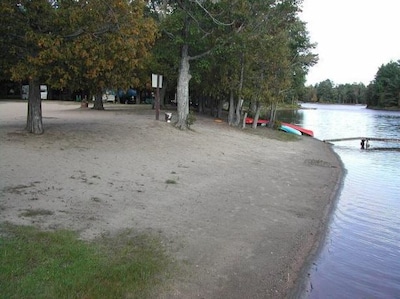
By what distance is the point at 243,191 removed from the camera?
30.5 ft

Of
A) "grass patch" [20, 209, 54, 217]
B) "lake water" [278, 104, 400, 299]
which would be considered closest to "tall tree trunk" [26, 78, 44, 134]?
"grass patch" [20, 209, 54, 217]

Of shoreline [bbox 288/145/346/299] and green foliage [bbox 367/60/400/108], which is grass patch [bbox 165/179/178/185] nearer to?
shoreline [bbox 288/145/346/299]

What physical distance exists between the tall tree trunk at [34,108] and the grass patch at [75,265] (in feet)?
27.6

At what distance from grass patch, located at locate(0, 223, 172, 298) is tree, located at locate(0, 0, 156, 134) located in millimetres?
6712

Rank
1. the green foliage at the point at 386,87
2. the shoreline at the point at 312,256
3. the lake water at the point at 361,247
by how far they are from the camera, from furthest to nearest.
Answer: the green foliage at the point at 386,87 → the lake water at the point at 361,247 → the shoreline at the point at 312,256

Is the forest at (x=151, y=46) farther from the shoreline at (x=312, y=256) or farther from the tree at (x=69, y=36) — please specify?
the shoreline at (x=312, y=256)

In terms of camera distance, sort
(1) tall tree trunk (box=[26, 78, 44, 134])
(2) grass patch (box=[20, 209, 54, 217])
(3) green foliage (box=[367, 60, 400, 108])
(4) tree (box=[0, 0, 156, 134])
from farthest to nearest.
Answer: (3) green foliage (box=[367, 60, 400, 108]) < (1) tall tree trunk (box=[26, 78, 44, 134]) < (4) tree (box=[0, 0, 156, 134]) < (2) grass patch (box=[20, 209, 54, 217])

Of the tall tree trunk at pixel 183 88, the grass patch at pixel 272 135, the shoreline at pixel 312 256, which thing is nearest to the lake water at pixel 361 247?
the shoreline at pixel 312 256

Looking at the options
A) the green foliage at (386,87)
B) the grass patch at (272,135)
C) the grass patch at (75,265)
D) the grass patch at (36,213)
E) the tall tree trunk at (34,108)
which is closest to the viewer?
the grass patch at (75,265)

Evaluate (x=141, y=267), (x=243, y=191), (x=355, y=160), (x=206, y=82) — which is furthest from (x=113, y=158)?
(x=206, y=82)

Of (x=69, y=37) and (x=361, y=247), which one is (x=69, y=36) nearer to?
(x=69, y=37)

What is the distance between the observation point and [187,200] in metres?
7.95

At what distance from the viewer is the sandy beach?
205 inches

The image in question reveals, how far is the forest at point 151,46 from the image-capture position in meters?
11.0
